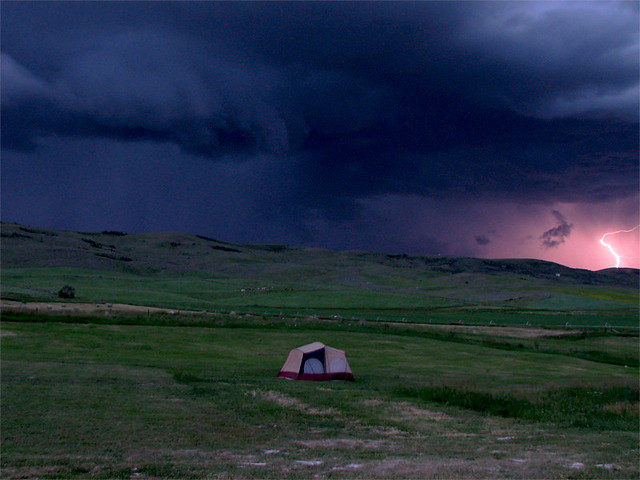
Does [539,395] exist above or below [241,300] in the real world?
below

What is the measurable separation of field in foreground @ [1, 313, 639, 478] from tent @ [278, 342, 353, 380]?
1288 millimetres

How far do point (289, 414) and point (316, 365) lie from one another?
39.2 feet

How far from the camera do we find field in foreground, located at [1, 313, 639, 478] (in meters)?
15.5

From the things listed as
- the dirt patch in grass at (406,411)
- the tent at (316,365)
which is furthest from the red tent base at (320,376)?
the dirt patch in grass at (406,411)

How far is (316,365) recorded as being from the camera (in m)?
35.5

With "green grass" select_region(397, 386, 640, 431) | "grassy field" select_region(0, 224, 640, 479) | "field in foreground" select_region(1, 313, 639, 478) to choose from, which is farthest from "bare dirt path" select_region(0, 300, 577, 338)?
"green grass" select_region(397, 386, 640, 431)

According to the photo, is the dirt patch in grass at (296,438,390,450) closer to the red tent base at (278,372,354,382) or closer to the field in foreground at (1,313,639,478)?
the field in foreground at (1,313,639,478)

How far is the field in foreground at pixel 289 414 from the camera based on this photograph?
50.8 feet

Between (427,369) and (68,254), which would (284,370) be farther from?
(68,254)

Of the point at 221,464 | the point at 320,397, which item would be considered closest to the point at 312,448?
the point at 221,464

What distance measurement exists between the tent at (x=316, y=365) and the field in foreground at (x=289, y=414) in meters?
1.29

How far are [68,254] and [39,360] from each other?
152m

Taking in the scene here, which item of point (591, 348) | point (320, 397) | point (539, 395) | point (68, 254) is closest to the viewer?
point (320, 397)

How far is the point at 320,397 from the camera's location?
2803 centimetres
